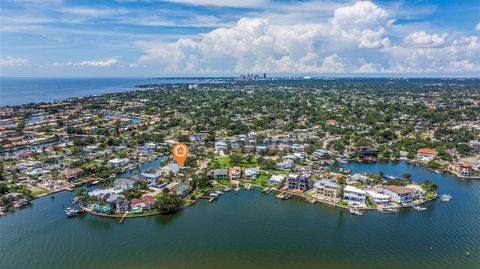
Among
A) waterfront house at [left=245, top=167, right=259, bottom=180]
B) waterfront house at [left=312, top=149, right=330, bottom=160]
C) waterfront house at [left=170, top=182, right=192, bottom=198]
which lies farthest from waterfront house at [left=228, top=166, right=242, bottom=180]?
waterfront house at [left=312, top=149, right=330, bottom=160]

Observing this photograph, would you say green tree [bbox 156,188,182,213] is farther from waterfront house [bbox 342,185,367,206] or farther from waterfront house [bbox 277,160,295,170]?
waterfront house [bbox 342,185,367,206]

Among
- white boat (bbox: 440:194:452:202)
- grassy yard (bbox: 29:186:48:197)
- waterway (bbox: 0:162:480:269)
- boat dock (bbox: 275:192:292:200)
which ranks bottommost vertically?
waterway (bbox: 0:162:480:269)

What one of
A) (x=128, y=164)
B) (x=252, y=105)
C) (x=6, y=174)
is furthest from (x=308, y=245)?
(x=252, y=105)

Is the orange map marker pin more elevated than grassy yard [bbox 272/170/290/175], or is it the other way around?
the orange map marker pin

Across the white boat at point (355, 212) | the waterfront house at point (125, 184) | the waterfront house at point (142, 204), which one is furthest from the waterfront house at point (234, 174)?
the white boat at point (355, 212)

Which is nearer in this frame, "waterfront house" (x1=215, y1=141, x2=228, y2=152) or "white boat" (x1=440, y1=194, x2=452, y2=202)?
"white boat" (x1=440, y1=194, x2=452, y2=202)

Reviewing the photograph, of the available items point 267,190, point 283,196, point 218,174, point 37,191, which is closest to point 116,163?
point 37,191
